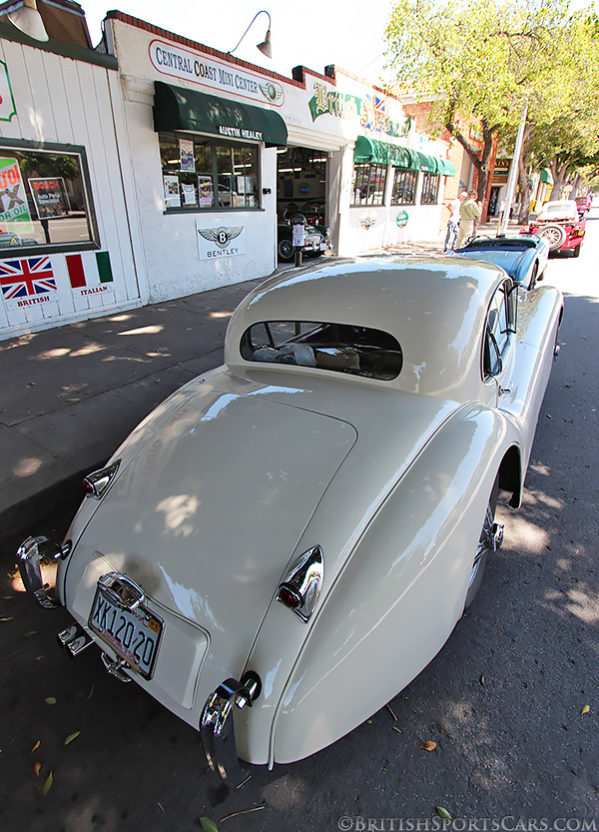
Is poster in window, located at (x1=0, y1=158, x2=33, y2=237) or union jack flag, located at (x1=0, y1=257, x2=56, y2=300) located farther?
union jack flag, located at (x1=0, y1=257, x2=56, y2=300)

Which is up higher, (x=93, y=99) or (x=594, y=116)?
(x=594, y=116)

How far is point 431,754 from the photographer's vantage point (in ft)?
6.05

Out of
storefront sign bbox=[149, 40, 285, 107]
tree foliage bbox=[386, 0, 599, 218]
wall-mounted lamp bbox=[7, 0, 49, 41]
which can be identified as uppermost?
tree foliage bbox=[386, 0, 599, 218]

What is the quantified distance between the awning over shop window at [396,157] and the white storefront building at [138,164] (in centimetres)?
159

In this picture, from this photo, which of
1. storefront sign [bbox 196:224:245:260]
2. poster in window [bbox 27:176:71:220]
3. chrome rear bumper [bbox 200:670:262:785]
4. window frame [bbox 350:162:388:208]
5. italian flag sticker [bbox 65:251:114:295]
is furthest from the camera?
window frame [bbox 350:162:388:208]

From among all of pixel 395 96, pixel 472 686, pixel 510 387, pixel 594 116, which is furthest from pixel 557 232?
pixel 472 686

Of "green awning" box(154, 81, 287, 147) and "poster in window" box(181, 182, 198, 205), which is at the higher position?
"green awning" box(154, 81, 287, 147)

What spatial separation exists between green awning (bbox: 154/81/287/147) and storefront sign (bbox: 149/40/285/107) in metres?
0.39

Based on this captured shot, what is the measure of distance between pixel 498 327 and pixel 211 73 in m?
8.38

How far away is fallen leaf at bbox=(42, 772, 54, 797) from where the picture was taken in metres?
1.73

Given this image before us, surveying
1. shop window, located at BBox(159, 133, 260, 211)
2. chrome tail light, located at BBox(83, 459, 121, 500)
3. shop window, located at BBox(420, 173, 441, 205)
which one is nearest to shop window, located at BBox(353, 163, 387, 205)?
shop window, located at BBox(420, 173, 441, 205)

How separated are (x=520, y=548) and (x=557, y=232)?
14794 millimetres

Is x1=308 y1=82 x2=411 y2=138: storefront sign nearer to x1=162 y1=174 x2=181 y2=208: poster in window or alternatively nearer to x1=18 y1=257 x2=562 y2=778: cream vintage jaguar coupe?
x1=162 y1=174 x2=181 y2=208: poster in window

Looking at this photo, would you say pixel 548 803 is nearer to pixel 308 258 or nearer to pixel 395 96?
pixel 308 258
